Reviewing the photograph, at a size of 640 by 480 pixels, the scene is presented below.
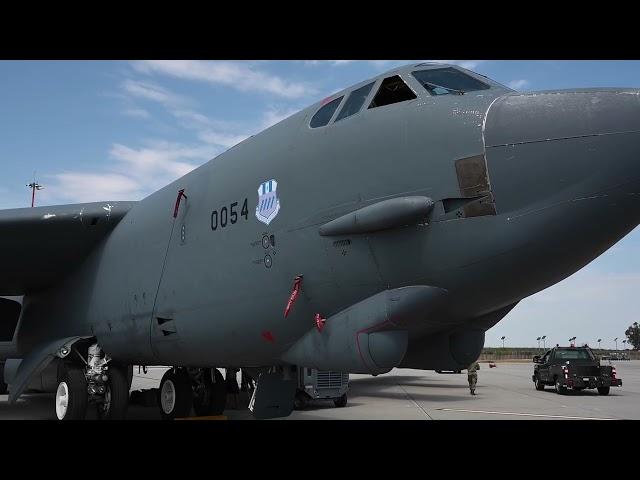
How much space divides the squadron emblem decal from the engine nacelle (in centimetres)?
153

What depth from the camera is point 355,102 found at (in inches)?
242

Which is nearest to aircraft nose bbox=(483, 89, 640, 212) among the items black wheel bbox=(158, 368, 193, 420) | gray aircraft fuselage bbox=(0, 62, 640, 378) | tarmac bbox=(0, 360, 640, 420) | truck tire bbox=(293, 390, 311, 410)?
gray aircraft fuselage bbox=(0, 62, 640, 378)

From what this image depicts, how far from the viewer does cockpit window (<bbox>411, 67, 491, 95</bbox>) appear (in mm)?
5574

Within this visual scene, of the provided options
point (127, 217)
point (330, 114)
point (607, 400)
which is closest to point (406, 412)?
point (607, 400)

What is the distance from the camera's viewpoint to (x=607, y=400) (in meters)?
18.6

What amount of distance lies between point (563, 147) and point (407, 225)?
4.56ft

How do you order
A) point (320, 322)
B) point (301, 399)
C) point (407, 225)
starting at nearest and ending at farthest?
1. point (407, 225)
2. point (320, 322)
3. point (301, 399)

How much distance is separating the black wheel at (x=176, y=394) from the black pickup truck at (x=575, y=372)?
48.3 ft

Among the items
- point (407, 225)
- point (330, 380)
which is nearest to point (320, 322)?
point (407, 225)

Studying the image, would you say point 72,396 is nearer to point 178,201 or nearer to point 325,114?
point 178,201

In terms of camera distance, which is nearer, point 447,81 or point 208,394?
point 447,81

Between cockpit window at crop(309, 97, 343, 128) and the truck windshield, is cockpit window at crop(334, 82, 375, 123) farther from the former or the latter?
the truck windshield
